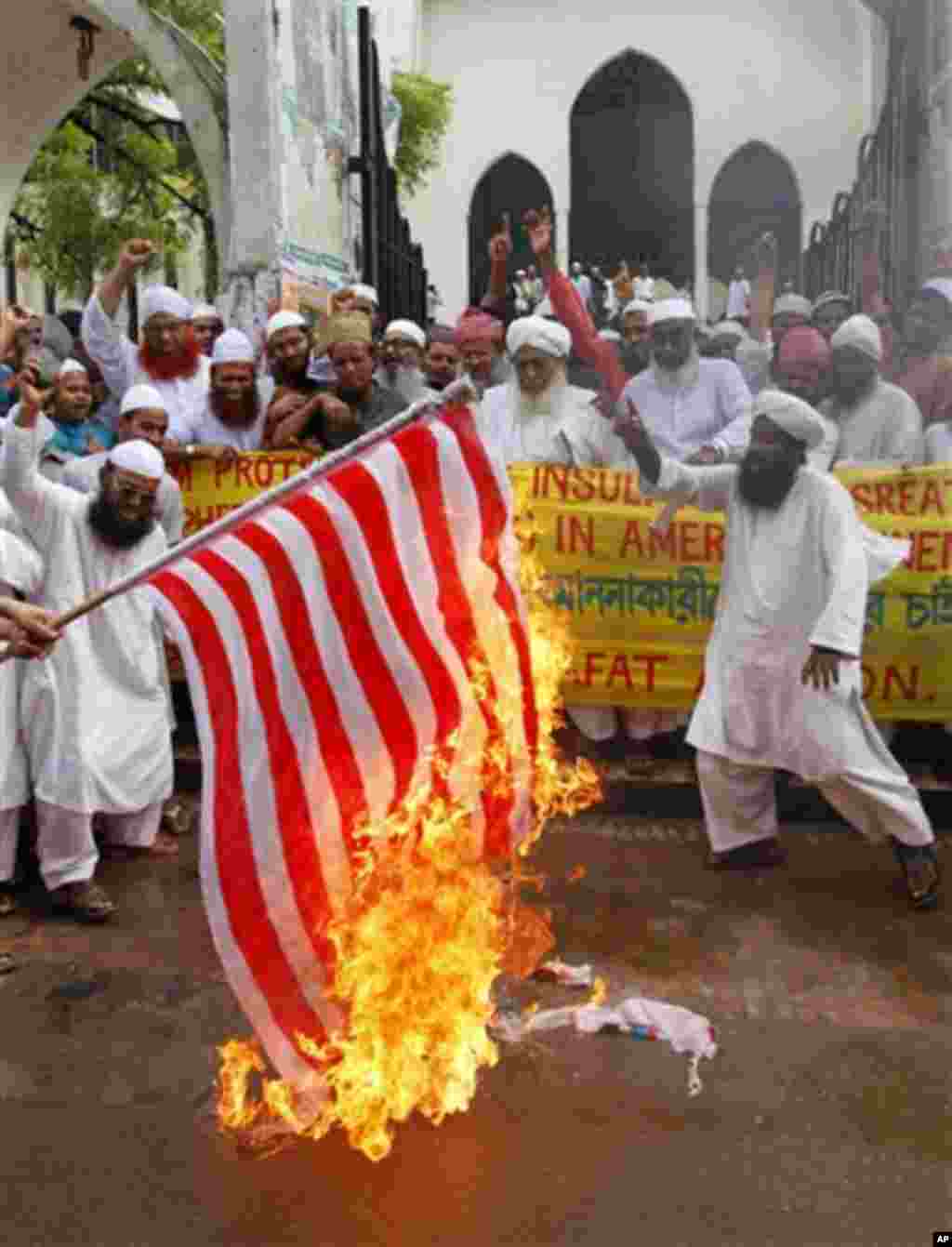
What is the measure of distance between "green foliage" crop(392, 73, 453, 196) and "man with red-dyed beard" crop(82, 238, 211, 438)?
1410cm

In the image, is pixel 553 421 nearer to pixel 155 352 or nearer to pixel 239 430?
pixel 239 430

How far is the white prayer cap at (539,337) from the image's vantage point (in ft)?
21.0

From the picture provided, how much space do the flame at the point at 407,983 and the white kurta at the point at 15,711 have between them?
1907 millimetres

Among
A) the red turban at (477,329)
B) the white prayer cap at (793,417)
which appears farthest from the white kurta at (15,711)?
the white prayer cap at (793,417)

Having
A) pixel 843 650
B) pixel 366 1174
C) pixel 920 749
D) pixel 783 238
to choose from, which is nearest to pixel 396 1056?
pixel 366 1174

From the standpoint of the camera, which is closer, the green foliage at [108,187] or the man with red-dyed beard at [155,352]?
the man with red-dyed beard at [155,352]

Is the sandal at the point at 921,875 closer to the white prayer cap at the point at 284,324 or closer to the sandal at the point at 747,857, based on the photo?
the sandal at the point at 747,857

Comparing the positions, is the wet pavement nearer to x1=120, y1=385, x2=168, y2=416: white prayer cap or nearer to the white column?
x1=120, y1=385, x2=168, y2=416: white prayer cap

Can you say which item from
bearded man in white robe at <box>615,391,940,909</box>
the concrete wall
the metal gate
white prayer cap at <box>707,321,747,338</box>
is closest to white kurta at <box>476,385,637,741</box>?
bearded man in white robe at <box>615,391,940,909</box>

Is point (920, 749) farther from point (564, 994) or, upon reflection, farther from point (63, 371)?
point (63, 371)

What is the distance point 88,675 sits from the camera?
5469 mm

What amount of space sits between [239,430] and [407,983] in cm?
392

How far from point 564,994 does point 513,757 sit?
4.32 feet

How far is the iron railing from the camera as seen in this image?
1160 centimetres
